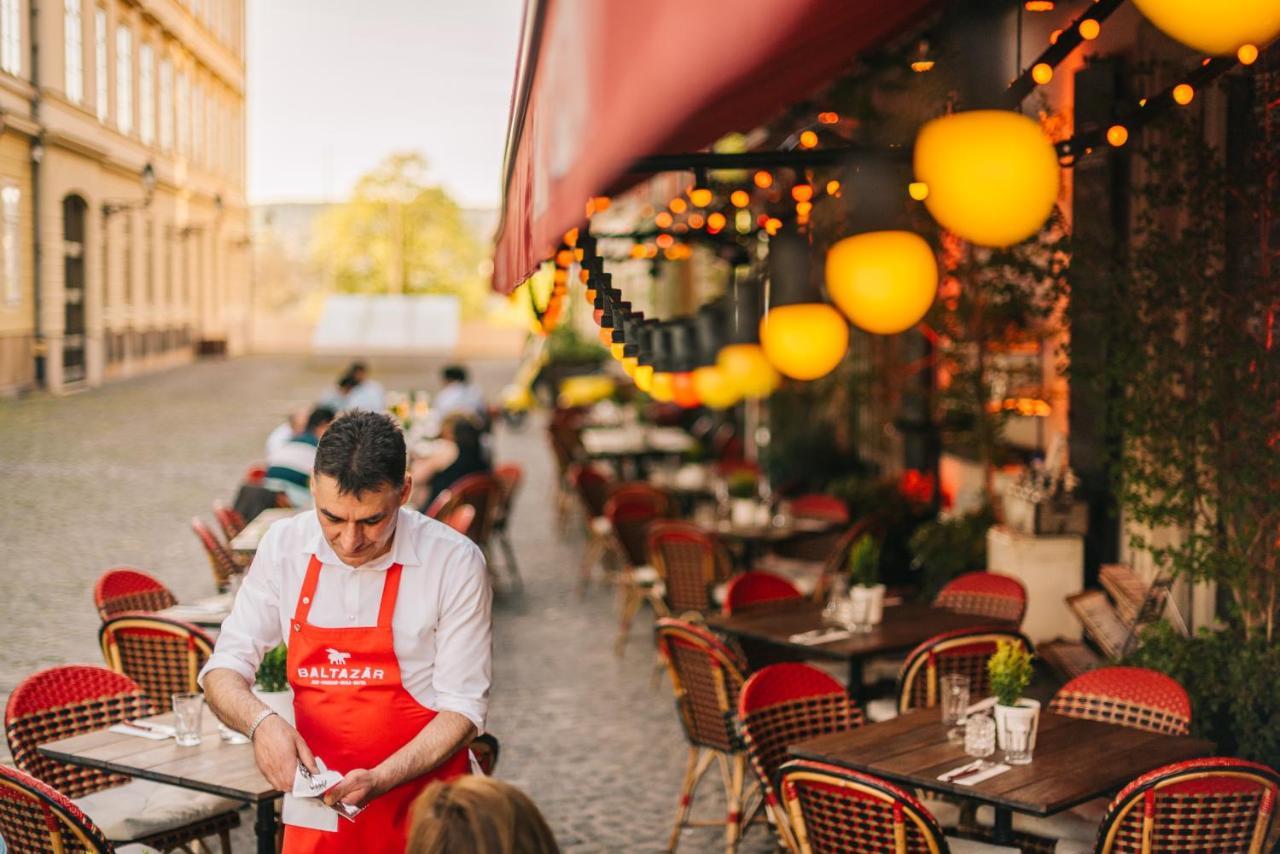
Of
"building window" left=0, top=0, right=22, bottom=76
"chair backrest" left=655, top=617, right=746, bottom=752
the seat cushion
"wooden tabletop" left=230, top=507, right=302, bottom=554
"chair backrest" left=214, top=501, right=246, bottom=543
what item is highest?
"building window" left=0, top=0, right=22, bottom=76

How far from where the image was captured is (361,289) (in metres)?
50.4

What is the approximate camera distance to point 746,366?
320 inches

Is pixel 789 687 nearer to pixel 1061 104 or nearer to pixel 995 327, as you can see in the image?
pixel 995 327

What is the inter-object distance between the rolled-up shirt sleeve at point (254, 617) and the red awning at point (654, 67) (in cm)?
101

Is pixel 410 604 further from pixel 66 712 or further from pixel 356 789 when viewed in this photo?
pixel 66 712

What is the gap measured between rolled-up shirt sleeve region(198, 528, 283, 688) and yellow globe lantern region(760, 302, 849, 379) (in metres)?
2.94

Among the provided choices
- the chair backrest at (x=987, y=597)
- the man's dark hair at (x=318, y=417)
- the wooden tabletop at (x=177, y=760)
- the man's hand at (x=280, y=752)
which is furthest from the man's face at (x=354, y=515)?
the man's dark hair at (x=318, y=417)

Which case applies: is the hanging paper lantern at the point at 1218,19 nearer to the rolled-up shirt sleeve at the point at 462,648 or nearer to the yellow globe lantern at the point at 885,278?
the rolled-up shirt sleeve at the point at 462,648

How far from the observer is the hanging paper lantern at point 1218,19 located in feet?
6.56

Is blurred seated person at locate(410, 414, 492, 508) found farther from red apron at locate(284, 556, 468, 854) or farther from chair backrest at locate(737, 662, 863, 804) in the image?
red apron at locate(284, 556, 468, 854)

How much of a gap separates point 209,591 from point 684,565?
415 centimetres

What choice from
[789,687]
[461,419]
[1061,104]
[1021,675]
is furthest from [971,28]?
[461,419]

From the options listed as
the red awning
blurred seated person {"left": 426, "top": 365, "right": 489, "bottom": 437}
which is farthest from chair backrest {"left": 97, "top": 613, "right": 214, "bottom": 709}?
blurred seated person {"left": 426, "top": 365, "right": 489, "bottom": 437}

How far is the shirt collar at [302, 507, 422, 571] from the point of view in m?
2.89
